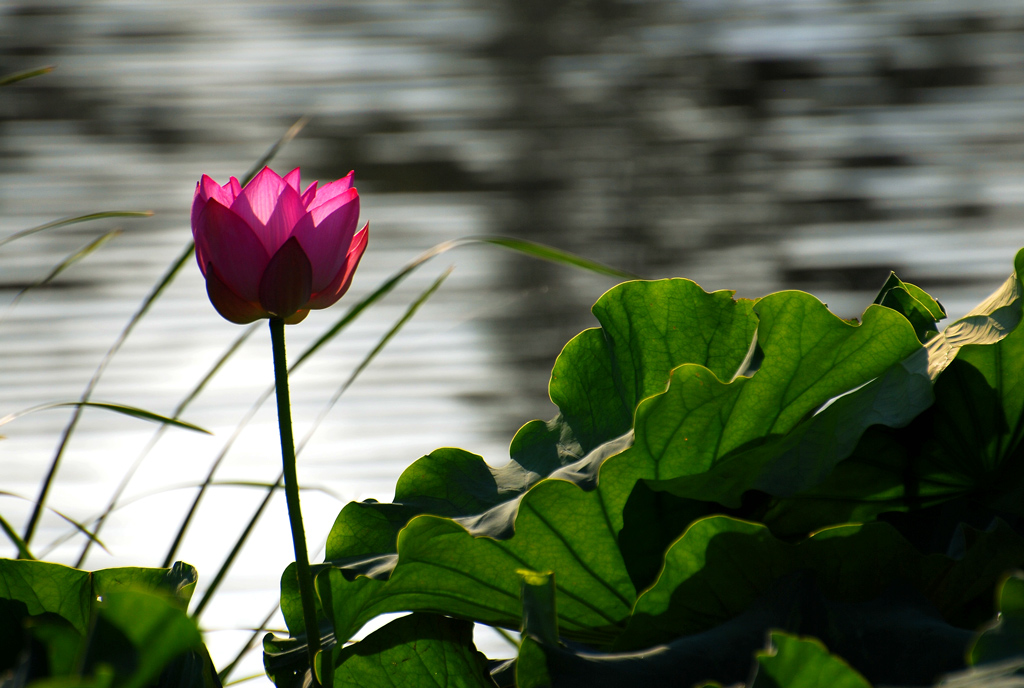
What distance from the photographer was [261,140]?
7.02ft

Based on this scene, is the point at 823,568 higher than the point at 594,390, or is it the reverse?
the point at 594,390

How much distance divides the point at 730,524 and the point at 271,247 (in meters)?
0.28

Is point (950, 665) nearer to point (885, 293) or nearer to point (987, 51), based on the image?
point (885, 293)

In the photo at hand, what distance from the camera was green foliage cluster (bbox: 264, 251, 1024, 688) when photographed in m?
0.35

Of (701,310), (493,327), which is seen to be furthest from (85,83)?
(701,310)

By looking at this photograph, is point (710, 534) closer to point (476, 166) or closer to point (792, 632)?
point (792, 632)

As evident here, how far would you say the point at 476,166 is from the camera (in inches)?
85.0

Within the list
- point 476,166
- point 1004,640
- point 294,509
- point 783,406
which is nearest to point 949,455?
point 783,406

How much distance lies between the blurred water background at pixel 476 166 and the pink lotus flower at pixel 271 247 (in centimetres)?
116

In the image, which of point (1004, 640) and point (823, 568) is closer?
point (1004, 640)

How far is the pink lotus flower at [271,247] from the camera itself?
1.44 ft

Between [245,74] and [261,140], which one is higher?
[245,74]

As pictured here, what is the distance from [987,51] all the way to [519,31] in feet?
3.99

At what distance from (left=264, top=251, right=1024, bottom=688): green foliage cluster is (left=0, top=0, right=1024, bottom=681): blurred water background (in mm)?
1124
